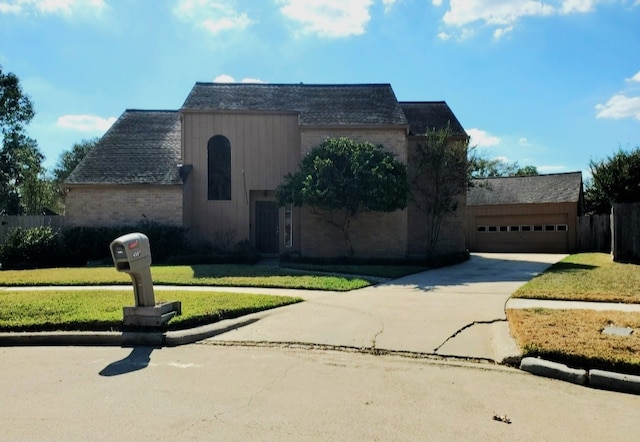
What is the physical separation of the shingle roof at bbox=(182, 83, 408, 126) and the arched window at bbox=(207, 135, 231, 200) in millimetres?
1469

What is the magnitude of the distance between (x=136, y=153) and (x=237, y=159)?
4549 mm

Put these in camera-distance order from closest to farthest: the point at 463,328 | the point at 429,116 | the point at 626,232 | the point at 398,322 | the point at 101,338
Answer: the point at 101,338, the point at 463,328, the point at 398,322, the point at 626,232, the point at 429,116

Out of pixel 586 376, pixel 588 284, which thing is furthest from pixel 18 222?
pixel 586 376

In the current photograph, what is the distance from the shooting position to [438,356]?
6004mm

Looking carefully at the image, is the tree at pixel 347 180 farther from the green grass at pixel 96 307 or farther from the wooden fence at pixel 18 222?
the wooden fence at pixel 18 222

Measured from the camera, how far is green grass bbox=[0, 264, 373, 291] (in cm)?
1183

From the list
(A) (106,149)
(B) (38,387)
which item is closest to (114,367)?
(B) (38,387)

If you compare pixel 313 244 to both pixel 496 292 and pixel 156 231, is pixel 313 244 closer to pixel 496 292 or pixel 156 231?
pixel 156 231

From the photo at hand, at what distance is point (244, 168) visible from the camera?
20.0 m

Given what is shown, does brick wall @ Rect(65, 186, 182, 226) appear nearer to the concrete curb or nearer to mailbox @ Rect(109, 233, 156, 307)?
mailbox @ Rect(109, 233, 156, 307)

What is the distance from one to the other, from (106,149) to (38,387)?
18.0 m


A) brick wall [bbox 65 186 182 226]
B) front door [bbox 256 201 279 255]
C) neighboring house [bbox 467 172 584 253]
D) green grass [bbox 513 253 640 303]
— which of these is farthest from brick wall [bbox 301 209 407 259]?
neighboring house [bbox 467 172 584 253]

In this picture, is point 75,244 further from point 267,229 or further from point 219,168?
point 267,229

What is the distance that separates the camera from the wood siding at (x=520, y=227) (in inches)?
1058
